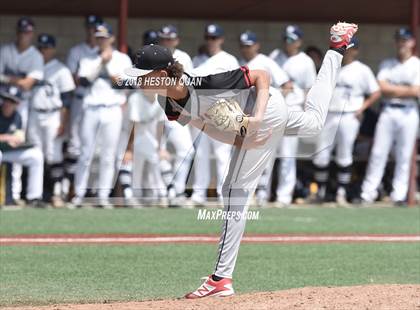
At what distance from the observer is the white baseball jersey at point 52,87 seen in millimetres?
13922

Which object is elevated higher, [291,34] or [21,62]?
[291,34]

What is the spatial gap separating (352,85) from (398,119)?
2.62ft

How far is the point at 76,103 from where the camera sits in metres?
14.4

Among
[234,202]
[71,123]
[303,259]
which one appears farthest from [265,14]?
[234,202]

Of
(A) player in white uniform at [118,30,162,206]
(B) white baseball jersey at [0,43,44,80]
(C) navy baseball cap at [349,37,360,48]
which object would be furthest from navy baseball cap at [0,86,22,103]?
(C) navy baseball cap at [349,37,360,48]

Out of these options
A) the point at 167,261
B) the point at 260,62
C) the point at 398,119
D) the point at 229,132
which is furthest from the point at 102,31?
the point at 229,132

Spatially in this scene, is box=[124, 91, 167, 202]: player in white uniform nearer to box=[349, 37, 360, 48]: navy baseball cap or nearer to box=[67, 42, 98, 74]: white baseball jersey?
box=[67, 42, 98, 74]: white baseball jersey

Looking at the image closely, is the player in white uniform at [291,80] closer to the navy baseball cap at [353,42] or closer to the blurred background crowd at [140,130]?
the blurred background crowd at [140,130]

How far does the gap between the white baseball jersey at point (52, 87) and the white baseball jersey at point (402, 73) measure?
4.37 m

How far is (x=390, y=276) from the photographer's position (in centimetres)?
852

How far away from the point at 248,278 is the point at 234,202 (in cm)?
141

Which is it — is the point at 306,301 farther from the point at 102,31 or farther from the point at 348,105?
the point at 348,105

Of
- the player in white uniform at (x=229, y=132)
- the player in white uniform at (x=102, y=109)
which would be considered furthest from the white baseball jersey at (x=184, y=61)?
the player in white uniform at (x=102, y=109)

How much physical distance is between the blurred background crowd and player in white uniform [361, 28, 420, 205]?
1 cm
